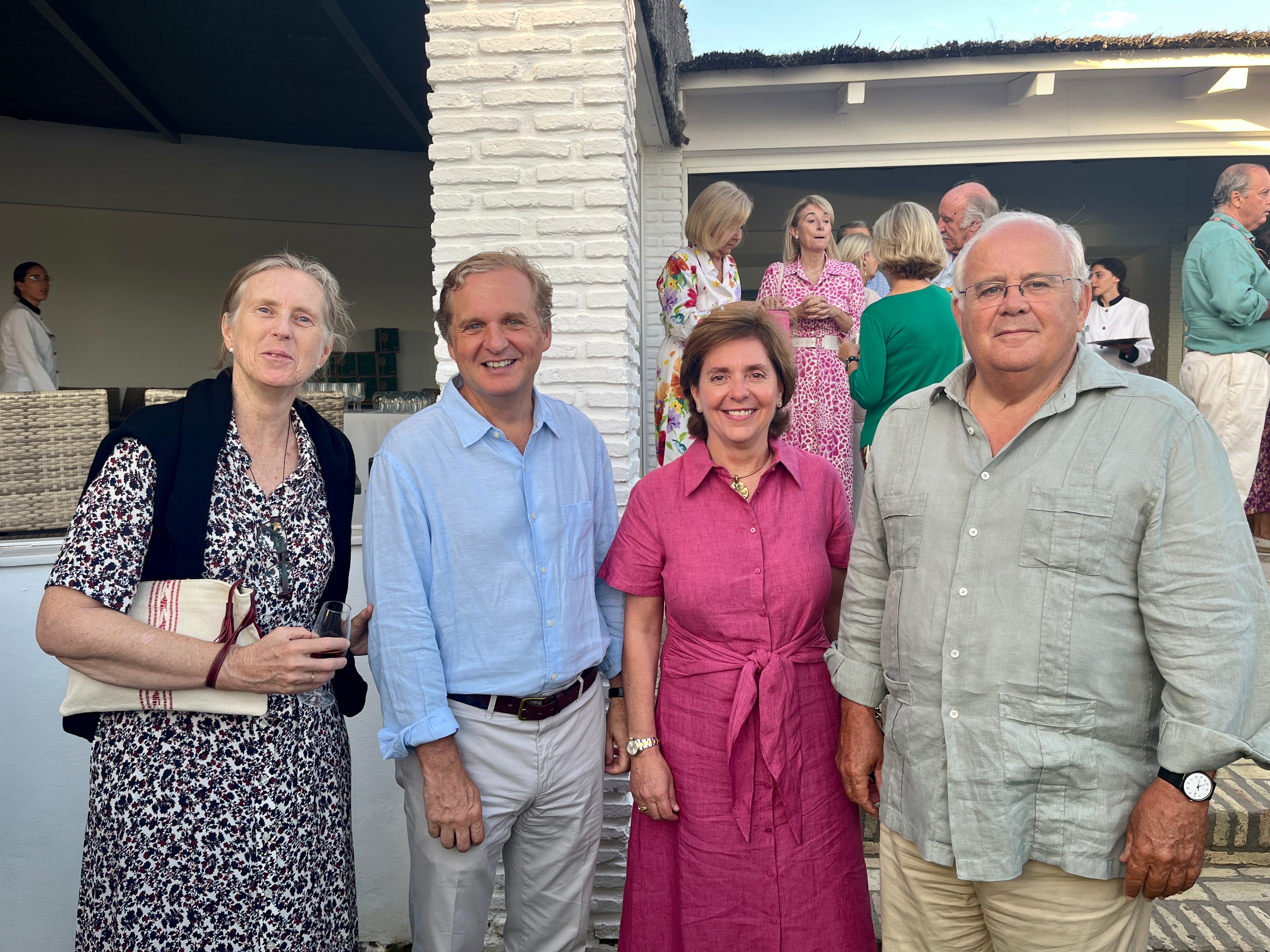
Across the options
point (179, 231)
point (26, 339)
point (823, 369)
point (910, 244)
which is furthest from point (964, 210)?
point (179, 231)

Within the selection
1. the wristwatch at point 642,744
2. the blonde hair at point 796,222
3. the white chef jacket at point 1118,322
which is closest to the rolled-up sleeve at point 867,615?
the wristwatch at point 642,744

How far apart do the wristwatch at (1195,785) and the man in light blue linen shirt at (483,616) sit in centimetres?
117

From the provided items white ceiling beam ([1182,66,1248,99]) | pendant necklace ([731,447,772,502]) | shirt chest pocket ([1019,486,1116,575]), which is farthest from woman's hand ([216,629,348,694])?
white ceiling beam ([1182,66,1248,99])

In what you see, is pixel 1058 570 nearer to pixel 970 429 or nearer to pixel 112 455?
pixel 970 429

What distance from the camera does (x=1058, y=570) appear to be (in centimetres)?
152

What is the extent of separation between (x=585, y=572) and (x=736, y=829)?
2.18 ft

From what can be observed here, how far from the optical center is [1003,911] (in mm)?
1631

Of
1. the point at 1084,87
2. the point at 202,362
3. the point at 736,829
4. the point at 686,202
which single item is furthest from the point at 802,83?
the point at 202,362

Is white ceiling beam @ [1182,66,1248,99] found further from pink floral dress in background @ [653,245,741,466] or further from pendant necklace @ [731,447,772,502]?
pendant necklace @ [731,447,772,502]

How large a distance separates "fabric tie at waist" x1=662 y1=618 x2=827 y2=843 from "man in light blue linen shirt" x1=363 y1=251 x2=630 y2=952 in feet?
1.16

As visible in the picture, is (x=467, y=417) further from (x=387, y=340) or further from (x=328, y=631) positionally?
(x=387, y=340)

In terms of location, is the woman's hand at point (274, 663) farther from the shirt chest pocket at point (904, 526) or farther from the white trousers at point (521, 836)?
the shirt chest pocket at point (904, 526)

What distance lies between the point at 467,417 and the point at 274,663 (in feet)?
2.11

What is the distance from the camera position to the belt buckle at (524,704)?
1931 millimetres
